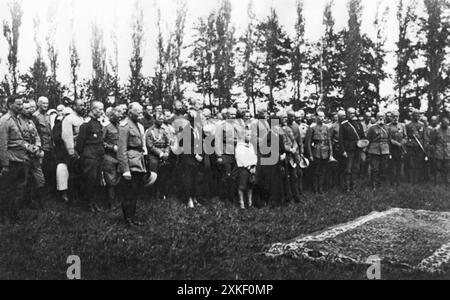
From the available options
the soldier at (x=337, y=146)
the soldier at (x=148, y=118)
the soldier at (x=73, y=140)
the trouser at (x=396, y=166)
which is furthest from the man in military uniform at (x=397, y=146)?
the soldier at (x=73, y=140)

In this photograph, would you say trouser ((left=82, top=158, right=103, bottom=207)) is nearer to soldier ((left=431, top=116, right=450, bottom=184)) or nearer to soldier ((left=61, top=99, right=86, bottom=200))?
soldier ((left=61, top=99, right=86, bottom=200))

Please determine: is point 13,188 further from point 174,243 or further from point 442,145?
point 442,145

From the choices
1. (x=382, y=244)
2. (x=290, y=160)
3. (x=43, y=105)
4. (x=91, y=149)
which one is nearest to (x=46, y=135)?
(x=43, y=105)

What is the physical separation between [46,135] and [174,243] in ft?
11.5

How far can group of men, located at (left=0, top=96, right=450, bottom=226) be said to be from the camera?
7766mm

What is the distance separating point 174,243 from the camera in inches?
278

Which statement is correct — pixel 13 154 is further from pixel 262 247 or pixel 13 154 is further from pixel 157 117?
pixel 262 247

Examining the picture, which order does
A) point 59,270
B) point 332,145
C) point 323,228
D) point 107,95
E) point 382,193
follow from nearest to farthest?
point 59,270
point 323,228
point 382,193
point 332,145
point 107,95

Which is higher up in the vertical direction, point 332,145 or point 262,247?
point 332,145

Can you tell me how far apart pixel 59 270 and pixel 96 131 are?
3.09 metres

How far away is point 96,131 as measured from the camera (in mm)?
8414

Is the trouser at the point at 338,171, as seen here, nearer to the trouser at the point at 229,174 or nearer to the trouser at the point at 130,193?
the trouser at the point at 229,174
